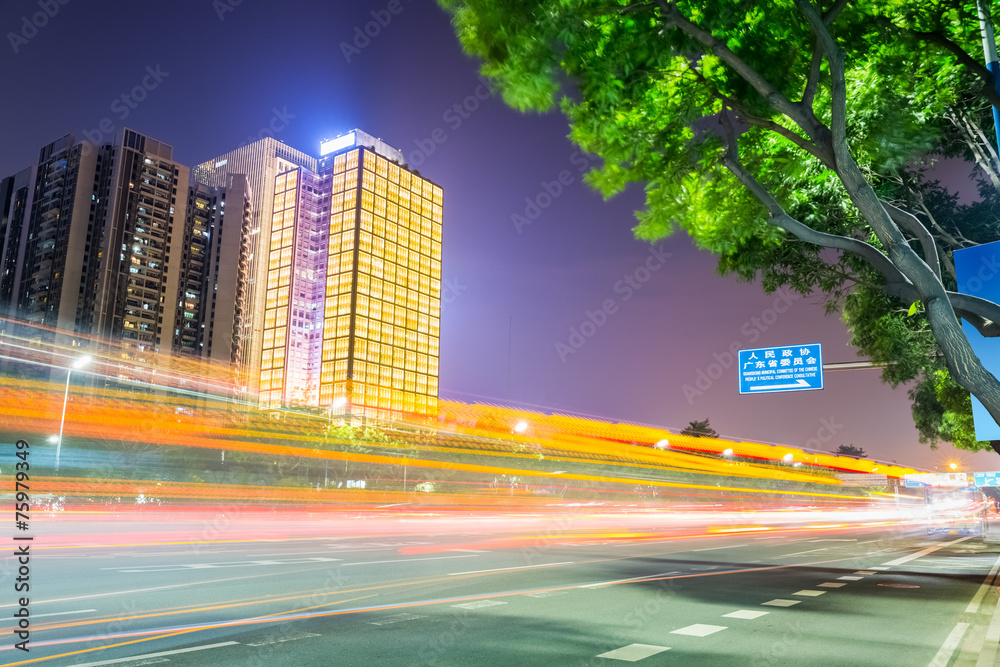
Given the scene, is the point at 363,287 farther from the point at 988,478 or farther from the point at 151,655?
the point at 151,655

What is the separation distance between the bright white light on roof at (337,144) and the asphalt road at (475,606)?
153321 mm

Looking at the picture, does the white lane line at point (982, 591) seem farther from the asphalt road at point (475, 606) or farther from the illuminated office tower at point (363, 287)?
the illuminated office tower at point (363, 287)

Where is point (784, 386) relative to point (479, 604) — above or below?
above

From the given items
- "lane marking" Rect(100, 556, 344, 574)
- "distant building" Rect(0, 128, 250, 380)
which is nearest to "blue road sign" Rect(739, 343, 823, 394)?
"lane marking" Rect(100, 556, 344, 574)

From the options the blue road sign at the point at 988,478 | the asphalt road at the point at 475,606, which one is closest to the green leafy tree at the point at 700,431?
the blue road sign at the point at 988,478

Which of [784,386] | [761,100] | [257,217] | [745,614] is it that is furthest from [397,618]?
[257,217]

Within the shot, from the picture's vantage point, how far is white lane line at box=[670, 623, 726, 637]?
732cm

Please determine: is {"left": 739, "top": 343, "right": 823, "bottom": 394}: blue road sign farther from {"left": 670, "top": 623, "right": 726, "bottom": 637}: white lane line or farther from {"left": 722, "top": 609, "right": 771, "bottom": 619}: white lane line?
{"left": 670, "top": 623, "right": 726, "bottom": 637}: white lane line

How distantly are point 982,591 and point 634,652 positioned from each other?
8.68 m

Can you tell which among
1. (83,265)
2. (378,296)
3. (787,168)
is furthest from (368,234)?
(787,168)

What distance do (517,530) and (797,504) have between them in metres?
42.2

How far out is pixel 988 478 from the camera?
63.4 meters

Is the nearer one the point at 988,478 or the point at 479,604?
the point at 479,604

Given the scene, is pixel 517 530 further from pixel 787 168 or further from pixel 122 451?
pixel 787 168
